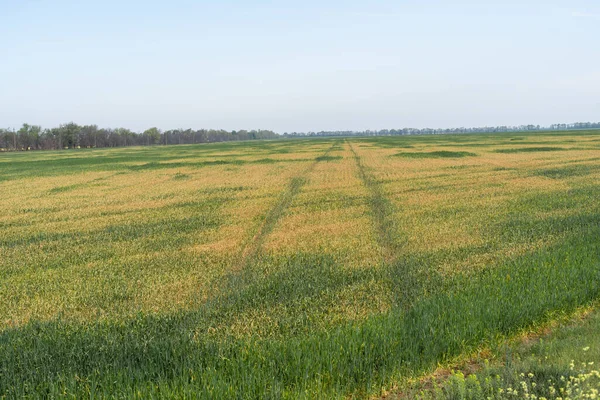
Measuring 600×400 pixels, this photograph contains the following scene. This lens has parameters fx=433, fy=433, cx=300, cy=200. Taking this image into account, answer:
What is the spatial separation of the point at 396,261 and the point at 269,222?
797 centimetres

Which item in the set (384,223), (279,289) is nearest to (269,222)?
(384,223)

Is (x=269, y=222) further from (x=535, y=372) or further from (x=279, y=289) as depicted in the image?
(x=535, y=372)

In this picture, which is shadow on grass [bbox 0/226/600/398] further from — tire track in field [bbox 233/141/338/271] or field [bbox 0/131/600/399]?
tire track in field [bbox 233/141/338/271]

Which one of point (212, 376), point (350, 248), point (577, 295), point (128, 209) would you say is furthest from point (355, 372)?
point (128, 209)

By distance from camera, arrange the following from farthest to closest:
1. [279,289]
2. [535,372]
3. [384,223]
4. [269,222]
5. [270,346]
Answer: [269,222], [384,223], [279,289], [270,346], [535,372]

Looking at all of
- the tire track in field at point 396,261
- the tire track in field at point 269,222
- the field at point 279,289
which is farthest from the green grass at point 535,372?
the tire track in field at point 269,222

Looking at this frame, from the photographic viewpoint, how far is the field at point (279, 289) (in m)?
7.23

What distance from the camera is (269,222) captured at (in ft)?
64.8

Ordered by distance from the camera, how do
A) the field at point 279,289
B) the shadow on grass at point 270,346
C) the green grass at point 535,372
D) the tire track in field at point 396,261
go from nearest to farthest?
the green grass at point 535,372 < the shadow on grass at point 270,346 < the field at point 279,289 < the tire track in field at point 396,261

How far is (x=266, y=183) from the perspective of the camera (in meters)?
33.1

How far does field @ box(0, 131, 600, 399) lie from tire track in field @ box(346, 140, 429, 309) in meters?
0.08

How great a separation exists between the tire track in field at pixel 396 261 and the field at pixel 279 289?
0.08 metres

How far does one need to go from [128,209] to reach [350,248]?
14.4 meters

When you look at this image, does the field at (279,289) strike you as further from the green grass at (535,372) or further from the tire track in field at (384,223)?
the green grass at (535,372)
